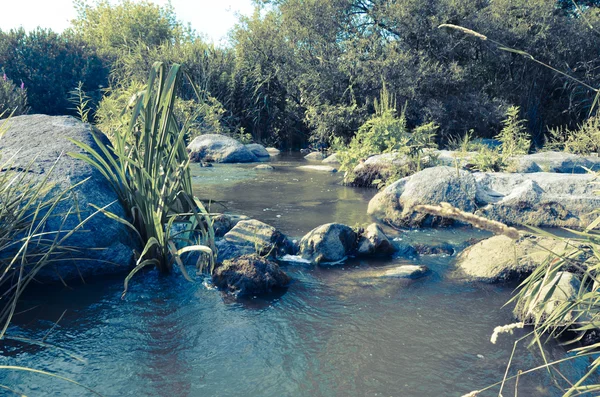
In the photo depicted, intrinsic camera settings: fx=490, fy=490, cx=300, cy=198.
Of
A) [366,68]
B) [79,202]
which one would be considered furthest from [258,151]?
[79,202]

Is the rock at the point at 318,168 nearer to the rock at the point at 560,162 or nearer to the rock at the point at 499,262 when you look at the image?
the rock at the point at 560,162

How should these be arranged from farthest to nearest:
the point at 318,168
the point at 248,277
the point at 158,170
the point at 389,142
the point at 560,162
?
the point at 318,168 → the point at 389,142 → the point at 560,162 → the point at 248,277 → the point at 158,170

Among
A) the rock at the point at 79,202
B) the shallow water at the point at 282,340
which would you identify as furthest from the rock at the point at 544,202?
the rock at the point at 79,202

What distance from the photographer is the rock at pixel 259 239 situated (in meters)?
4.76

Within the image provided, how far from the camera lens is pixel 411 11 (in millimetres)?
14625

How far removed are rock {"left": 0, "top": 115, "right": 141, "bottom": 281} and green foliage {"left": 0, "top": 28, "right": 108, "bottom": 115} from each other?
46.9ft

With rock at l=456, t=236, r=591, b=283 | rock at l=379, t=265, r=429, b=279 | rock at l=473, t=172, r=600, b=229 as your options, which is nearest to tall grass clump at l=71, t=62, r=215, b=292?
rock at l=379, t=265, r=429, b=279

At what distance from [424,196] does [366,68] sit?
8.88m

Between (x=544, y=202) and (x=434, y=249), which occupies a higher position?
(x=544, y=202)

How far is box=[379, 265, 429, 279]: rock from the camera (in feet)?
14.3

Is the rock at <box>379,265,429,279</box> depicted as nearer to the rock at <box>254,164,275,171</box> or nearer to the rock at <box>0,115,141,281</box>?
the rock at <box>0,115,141,281</box>

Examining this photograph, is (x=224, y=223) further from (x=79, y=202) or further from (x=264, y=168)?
(x=264, y=168)

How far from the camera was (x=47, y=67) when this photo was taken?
18328 millimetres

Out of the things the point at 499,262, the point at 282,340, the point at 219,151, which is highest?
the point at 219,151
